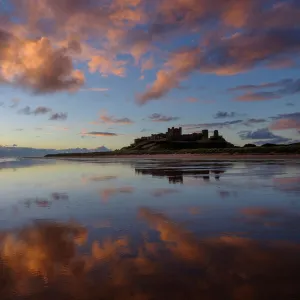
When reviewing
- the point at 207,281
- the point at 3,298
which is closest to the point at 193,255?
the point at 207,281

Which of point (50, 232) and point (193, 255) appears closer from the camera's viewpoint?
point (193, 255)

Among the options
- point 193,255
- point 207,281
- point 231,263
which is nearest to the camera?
point 207,281

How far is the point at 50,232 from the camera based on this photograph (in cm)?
695

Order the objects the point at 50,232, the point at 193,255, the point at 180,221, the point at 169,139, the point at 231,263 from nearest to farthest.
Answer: the point at 231,263
the point at 193,255
the point at 50,232
the point at 180,221
the point at 169,139

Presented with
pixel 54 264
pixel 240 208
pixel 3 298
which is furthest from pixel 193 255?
pixel 240 208

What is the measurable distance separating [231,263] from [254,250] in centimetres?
84

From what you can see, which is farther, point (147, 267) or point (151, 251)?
point (151, 251)

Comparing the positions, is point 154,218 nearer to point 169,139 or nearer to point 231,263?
point 231,263

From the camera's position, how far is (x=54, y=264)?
491 centimetres

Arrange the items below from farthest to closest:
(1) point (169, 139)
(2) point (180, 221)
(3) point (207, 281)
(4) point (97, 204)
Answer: (1) point (169, 139) < (4) point (97, 204) < (2) point (180, 221) < (3) point (207, 281)

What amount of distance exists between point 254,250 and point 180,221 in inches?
104

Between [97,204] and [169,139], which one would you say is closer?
[97,204]

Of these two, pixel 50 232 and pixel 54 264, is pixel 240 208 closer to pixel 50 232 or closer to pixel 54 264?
pixel 50 232

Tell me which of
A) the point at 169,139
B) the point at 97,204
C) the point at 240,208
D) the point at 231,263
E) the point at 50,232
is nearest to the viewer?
the point at 231,263
